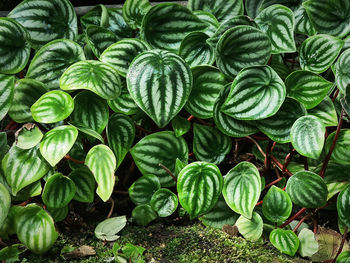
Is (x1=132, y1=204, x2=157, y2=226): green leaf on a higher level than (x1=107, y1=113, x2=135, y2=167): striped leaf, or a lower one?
lower

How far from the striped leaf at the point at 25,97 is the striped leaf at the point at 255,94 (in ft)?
2.31

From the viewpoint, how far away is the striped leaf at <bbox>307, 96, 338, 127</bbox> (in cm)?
143

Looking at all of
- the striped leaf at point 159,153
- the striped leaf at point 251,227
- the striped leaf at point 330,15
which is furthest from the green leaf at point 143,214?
the striped leaf at point 330,15

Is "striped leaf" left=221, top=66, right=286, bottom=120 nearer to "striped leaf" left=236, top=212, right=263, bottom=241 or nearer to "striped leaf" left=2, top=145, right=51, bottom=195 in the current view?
"striped leaf" left=236, top=212, right=263, bottom=241

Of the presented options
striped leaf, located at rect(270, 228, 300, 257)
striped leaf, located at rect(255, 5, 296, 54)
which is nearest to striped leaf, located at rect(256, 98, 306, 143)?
striped leaf, located at rect(255, 5, 296, 54)

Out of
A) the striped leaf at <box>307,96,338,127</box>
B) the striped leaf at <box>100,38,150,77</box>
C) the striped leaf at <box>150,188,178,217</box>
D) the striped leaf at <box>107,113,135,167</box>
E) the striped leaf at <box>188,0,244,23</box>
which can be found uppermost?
the striped leaf at <box>188,0,244,23</box>

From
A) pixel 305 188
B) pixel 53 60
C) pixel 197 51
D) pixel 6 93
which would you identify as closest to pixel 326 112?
pixel 305 188

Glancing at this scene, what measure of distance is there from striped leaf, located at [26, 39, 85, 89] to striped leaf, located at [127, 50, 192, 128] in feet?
0.89

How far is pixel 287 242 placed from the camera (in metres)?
1.31

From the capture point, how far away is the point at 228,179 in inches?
54.0

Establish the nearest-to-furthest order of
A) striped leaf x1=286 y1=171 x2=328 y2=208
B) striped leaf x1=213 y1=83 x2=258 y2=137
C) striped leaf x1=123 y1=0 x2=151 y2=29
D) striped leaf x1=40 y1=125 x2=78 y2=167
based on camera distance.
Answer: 1. striped leaf x1=40 y1=125 x2=78 y2=167
2. striped leaf x1=286 y1=171 x2=328 y2=208
3. striped leaf x1=213 y1=83 x2=258 y2=137
4. striped leaf x1=123 y1=0 x2=151 y2=29

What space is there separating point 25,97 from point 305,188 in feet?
3.58

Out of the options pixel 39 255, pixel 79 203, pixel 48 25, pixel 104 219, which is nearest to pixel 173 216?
pixel 104 219

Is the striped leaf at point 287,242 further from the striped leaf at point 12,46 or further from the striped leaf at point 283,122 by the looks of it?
the striped leaf at point 12,46
